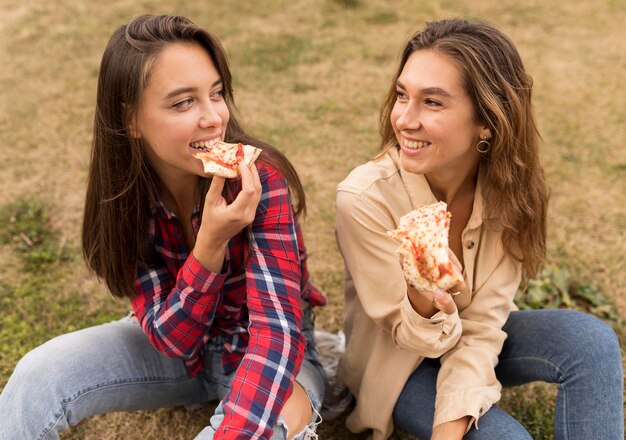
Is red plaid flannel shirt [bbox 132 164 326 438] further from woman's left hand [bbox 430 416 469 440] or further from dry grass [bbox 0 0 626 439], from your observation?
dry grass [bbox 0 0 626 439]

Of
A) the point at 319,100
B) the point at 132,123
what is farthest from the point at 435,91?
the point at 319,100

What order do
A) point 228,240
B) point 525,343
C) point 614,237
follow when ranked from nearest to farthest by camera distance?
point 228,240
point 525,343
point 614,237

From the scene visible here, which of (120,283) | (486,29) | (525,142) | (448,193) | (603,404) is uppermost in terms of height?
(486,29)

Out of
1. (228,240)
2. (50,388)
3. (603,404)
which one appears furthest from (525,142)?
(50,388)

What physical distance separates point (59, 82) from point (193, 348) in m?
4.82

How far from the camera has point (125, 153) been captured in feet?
7.60

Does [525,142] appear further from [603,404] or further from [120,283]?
[120,283]

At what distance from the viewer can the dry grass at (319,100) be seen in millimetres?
3975

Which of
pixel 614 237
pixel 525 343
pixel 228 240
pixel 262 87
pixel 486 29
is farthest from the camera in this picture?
pixel 262 87

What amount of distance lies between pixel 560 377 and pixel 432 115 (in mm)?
1093

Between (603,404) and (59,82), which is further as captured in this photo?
(59,82)

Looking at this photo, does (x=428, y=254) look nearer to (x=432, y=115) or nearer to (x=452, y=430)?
(x=432, y=115)

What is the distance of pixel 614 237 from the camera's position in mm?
4152

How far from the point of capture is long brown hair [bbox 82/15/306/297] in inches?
84.5
